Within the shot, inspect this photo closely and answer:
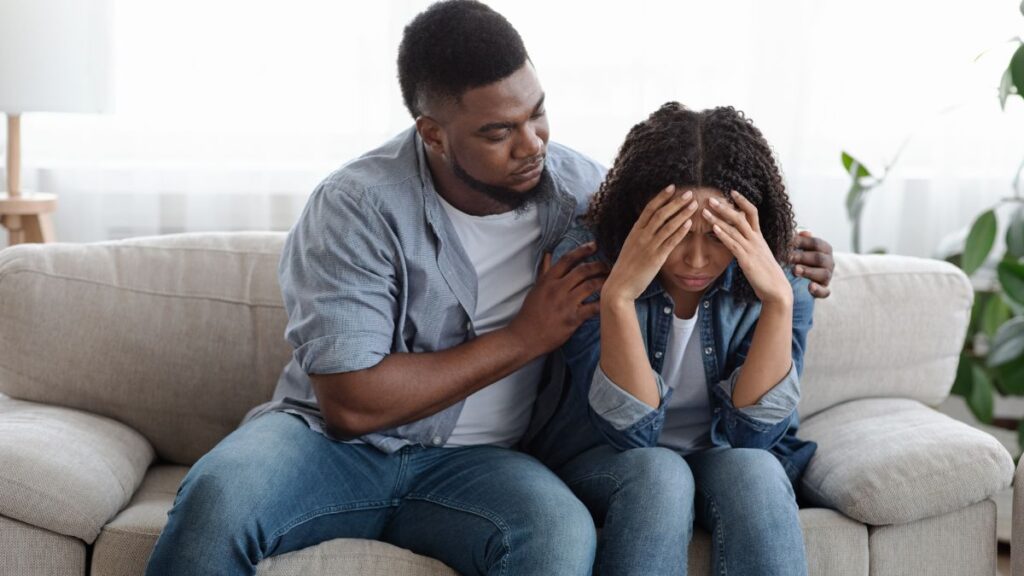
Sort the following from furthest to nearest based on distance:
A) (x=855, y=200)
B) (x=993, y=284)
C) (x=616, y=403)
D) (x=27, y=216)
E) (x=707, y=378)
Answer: (x=993, y=284)
(x=855, y=200)
(x=27, y=216)
(x=707, y=378)
(x=616, y=403)

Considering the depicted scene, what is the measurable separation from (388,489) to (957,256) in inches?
63.9

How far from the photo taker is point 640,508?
154 cm

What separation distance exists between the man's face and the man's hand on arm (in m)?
0.16

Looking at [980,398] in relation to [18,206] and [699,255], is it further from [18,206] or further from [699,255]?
[18,206]

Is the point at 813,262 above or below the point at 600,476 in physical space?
above

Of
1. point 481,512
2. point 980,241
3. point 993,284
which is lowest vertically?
point 481,512

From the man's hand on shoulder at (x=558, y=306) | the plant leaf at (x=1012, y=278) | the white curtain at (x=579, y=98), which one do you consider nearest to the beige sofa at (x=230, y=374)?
the plant leaf at (x=1012, y=278)

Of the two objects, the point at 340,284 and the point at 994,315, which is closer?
the point at 340,284

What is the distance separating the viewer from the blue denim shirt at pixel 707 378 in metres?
1.67

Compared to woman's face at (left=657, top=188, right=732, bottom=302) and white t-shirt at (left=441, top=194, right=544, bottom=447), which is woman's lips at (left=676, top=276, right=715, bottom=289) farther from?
white t-shirt at (left=441, top=194, right=544, bottom=447)

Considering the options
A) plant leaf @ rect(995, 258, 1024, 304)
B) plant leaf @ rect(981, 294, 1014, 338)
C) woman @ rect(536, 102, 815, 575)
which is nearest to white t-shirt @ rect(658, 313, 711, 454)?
woman @ rect(536, 102, 815, 575)

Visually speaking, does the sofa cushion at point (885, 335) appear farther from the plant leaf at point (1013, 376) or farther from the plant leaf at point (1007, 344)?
the plant leaf at point (1013, 376)

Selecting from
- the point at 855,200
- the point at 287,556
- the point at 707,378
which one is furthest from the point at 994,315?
the point at 287,556

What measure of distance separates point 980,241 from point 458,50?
4.57 ft
